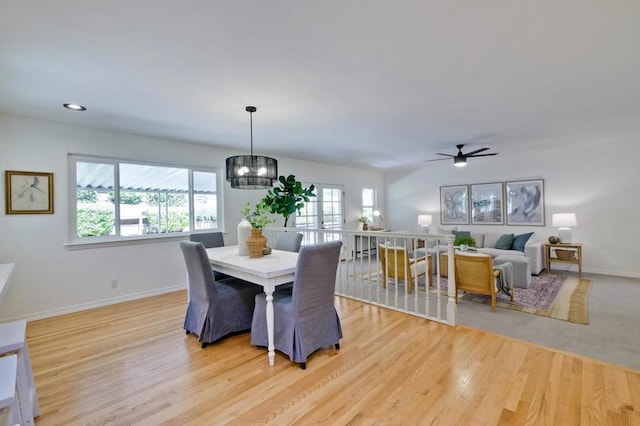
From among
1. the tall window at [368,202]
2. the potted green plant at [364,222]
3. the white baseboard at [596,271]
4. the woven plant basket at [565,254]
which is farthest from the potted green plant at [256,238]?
the white baseboard at [596,271]

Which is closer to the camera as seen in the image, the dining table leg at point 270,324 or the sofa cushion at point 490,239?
the dining table leg at point 270,324

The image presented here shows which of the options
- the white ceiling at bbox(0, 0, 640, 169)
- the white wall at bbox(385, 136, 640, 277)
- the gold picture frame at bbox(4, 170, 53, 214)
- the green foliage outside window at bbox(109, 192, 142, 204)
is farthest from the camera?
the white wall at bbox(385, 136, 640, 277)

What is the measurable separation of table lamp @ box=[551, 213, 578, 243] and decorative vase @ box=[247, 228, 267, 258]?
210 inches

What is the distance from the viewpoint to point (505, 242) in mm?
5656

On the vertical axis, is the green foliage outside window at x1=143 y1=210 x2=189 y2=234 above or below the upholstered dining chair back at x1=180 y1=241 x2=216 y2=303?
above

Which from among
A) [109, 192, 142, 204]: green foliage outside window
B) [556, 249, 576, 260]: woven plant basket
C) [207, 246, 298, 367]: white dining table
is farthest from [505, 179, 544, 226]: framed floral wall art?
[109, 192, 142, 204]: green foliage outside window

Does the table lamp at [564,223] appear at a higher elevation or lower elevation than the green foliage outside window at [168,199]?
lower

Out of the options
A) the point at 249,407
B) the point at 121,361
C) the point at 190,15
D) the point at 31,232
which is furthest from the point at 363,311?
the point at 31,232

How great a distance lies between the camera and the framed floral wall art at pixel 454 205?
268 inches

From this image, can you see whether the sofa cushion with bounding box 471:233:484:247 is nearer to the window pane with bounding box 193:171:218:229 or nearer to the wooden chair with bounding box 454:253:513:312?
the wooden chair with bounding box 454:253:513:312

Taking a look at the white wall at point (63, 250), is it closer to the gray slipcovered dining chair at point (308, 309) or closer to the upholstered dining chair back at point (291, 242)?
the upholstered dining chair back at point (291, 242)

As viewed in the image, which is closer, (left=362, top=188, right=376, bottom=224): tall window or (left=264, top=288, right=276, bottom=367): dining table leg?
(left=264, top=288, right=276, bottom=367): dining table leg

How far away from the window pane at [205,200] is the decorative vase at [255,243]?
216cm

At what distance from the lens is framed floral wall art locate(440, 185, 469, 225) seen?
6805 mm
